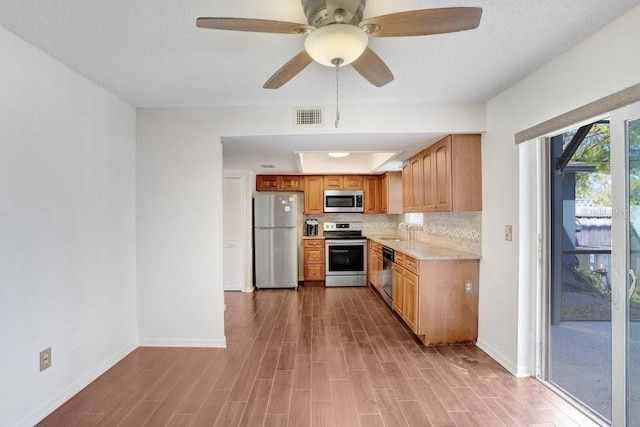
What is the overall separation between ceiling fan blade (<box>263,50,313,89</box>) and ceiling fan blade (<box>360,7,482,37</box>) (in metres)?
0.36

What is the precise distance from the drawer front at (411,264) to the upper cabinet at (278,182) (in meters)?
3.01

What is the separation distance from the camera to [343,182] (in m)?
5.94

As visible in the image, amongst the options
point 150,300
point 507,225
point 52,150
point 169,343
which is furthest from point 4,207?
point 507,225

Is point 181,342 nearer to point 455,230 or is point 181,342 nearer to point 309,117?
point 309,117

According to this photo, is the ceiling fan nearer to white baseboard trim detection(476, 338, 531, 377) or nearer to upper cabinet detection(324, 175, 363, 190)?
white baseboard trim detection(476, 338, 531, 377)

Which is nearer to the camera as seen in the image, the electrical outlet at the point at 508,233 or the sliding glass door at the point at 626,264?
the sliding glass door at the point at 626,264

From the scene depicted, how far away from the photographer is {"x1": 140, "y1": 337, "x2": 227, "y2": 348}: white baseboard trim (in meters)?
3.02

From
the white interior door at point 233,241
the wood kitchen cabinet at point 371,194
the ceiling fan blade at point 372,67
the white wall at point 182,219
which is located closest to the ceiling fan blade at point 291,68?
the ceiling fan blade at point 372,67

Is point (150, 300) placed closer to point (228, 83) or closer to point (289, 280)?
point (228, 83)

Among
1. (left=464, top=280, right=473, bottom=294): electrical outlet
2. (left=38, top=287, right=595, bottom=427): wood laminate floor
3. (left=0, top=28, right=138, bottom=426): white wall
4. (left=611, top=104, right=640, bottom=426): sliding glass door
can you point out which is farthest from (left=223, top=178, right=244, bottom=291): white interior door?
(left=611, top=104, right=640, bottom=426): sliding glass door

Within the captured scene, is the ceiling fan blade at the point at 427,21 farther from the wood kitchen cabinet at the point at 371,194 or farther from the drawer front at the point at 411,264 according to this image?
the wood kitchen cabinet at the point at 371,194

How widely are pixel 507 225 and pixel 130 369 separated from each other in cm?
338

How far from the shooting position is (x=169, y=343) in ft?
9.95

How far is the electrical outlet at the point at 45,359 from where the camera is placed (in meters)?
1.98
